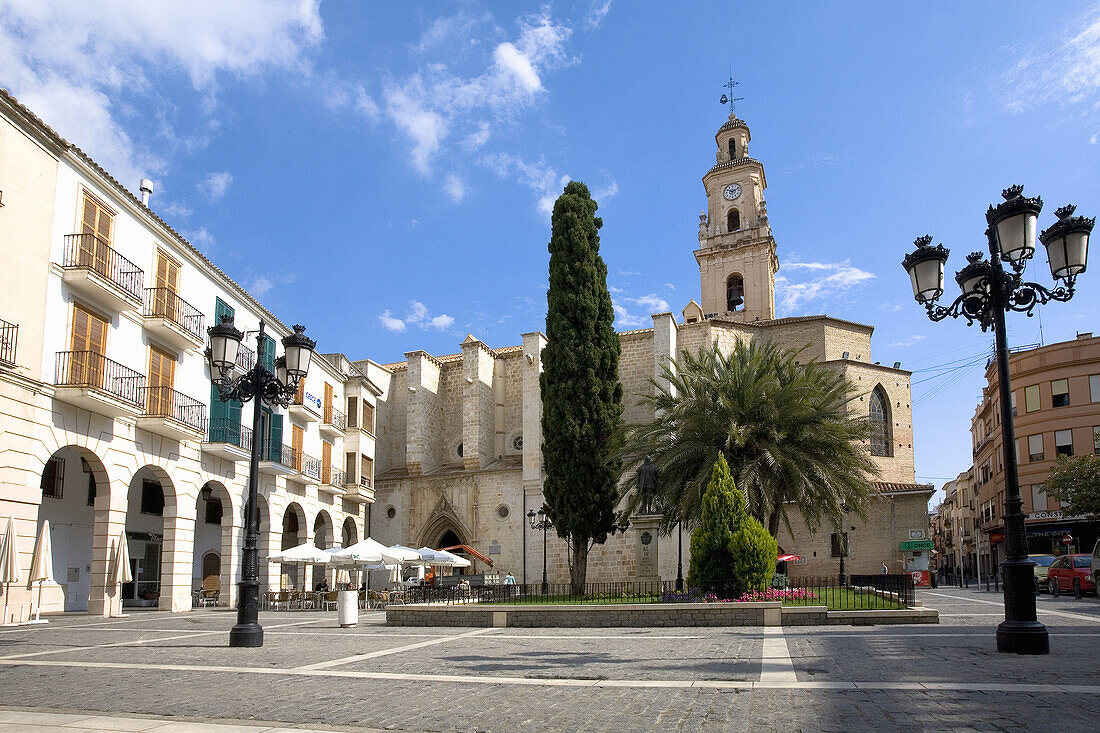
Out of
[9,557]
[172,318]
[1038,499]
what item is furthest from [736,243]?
[9,557]

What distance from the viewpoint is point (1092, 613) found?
17.1 meters

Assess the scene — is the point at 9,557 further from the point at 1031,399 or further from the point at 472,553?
the point at 1031,399

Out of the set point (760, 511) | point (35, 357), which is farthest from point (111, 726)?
point (760, 511)

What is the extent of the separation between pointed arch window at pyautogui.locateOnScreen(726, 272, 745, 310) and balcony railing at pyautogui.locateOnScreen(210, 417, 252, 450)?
32.0 m

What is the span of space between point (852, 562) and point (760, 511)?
60.4 ft

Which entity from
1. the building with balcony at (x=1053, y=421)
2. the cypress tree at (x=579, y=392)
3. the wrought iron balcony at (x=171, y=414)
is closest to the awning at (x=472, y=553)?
the cypress tree at (x=579, y=392)

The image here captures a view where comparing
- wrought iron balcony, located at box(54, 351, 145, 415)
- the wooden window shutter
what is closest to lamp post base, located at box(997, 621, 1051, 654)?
wrought iron balcony, located at box(54, 351, 145, 415)

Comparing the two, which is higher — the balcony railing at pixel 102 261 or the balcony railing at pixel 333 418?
the balcony railing at pixel 102 261

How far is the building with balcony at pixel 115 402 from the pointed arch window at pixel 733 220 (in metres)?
29.8

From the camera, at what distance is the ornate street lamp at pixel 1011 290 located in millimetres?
9062

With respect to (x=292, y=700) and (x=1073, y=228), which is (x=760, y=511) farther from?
(x=292, y=700)

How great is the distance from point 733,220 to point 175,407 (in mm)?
37315

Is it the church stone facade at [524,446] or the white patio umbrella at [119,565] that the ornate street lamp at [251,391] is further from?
the church stone facade at [524,446]

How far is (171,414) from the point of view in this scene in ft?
68.6
